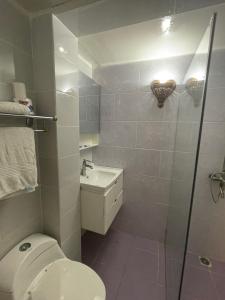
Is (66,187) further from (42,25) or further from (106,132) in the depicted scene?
(42,25)

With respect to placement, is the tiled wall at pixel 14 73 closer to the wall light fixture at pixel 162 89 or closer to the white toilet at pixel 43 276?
the white toilet at pixel 43 276

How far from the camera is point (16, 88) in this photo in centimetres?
85

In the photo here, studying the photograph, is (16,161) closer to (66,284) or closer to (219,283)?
(66,284)

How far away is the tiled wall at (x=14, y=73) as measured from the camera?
82 centimetres

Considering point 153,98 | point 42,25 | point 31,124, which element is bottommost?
point 31,124

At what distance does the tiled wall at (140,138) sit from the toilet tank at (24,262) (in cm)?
106


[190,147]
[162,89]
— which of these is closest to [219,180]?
[190,147]

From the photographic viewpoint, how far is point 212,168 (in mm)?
1497

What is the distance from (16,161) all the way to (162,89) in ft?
4.75

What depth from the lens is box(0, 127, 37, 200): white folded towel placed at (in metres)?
0.74

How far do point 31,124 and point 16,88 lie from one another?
232mm

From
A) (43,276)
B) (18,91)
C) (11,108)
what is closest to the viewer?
(11,108)

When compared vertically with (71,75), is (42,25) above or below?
above

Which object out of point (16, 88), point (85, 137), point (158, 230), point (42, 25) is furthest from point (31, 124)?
point (158, 230)
